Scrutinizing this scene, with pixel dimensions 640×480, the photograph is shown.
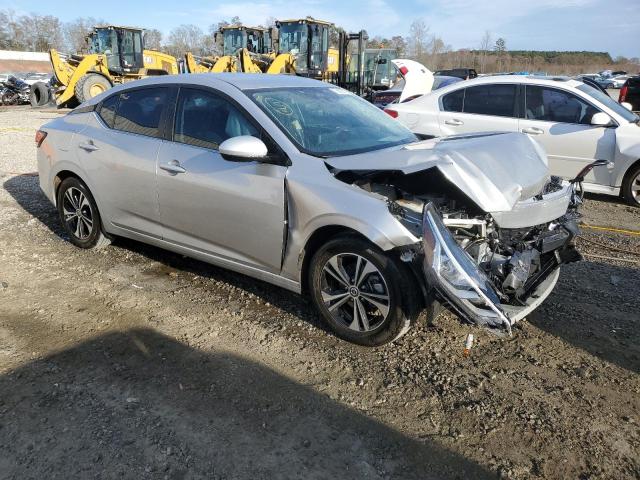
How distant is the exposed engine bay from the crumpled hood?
0.07 m

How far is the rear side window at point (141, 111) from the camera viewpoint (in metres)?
4.49

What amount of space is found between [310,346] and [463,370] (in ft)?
3.32

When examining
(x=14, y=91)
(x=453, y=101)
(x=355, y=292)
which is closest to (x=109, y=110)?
(x=355, y=292)

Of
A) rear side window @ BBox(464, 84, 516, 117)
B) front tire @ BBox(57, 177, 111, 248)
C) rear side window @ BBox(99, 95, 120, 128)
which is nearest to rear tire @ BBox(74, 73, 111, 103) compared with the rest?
front tire @ BBox(57, 177, 111, 248)

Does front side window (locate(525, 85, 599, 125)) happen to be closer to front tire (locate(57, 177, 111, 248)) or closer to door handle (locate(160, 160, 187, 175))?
door handle (locate(160, 160, 187, 175))

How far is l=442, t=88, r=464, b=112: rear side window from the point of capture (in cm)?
788

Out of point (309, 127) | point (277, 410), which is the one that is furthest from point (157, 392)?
point (309, 127)

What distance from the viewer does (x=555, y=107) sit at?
23.8 feet

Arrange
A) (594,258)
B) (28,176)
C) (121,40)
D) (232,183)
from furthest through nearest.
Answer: (121,40), (28,176), (594,258), (232,183)

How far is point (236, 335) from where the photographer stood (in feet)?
12.2

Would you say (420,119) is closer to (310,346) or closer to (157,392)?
(310,346)

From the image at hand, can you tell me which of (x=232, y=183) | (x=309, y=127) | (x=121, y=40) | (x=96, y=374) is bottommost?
(x=96, y=374)

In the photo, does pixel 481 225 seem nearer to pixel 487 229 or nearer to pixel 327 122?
pixel 487 229

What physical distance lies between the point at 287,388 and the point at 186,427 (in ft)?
2.06
